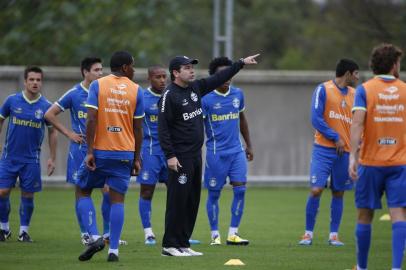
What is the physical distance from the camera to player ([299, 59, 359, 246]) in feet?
46.2

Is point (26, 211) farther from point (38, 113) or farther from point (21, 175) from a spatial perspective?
point (38, 113)

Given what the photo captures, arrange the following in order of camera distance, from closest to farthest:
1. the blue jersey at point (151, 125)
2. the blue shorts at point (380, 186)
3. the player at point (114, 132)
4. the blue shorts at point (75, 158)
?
the blue shorts at point (380, 186) < the player at point (114, 132) < the blue shorts at point (75, 158) < the blue jersey at point (151, 125)

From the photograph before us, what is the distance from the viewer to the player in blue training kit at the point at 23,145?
47.5 feet

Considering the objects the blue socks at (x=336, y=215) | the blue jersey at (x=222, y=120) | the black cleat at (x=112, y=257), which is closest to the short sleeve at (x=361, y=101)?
A: the black cleat at (x=112, y=257)

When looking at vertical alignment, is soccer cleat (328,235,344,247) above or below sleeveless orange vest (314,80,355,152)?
below

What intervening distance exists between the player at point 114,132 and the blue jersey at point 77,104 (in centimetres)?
193

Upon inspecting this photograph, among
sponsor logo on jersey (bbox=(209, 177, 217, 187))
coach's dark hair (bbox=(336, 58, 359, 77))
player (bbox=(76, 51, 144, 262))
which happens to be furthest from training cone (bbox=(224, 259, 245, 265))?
coach's dark hair (bbox=(336, 58, 359, 77))

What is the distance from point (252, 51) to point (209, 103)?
33.9 m

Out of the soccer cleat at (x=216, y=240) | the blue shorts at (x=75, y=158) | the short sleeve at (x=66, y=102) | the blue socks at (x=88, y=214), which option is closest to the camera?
the blue socks at (x=88, y=214)

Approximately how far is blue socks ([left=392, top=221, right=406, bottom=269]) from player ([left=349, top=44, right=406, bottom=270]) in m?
0.01

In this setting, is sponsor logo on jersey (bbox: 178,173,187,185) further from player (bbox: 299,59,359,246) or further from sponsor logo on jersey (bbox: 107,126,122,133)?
player (bbox: 299,59,359,246)

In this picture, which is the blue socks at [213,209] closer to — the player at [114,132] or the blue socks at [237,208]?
the blue socks at [237,208]

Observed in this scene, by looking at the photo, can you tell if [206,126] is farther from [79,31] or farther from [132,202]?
[79,31]

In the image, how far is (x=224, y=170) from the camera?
47.1 ft
